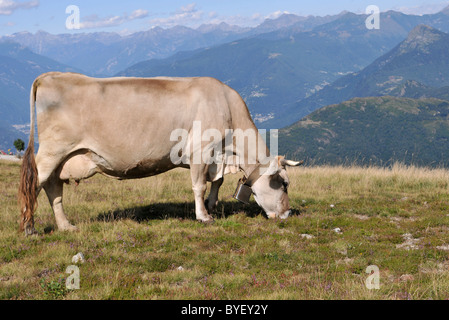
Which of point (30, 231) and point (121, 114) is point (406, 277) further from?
point (30, 231)

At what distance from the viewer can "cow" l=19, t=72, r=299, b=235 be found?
9328 millimetres

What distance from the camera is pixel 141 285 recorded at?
6.60 meters

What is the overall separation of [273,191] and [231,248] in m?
2.86

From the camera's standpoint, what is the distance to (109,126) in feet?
31.3

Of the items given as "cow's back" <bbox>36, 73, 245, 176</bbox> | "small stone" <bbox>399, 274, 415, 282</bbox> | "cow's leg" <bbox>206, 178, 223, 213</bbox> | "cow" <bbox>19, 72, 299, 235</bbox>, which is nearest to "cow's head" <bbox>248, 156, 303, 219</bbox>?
"cow's leg" <bbox>206, 178, 223, 213</bbox>

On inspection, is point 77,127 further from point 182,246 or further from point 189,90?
point 182,246

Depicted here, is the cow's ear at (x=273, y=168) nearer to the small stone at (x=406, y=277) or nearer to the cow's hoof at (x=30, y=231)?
the small stone at (x=406, y=277)

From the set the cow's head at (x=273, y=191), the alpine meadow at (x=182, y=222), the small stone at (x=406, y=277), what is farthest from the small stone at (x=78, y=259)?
the small stone at (x=406, y=277)

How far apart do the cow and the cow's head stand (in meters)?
1.40

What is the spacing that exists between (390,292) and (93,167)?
6788mm

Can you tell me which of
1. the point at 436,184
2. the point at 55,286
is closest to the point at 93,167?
the point at 55,286

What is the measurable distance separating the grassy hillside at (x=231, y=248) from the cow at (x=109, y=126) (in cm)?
115
